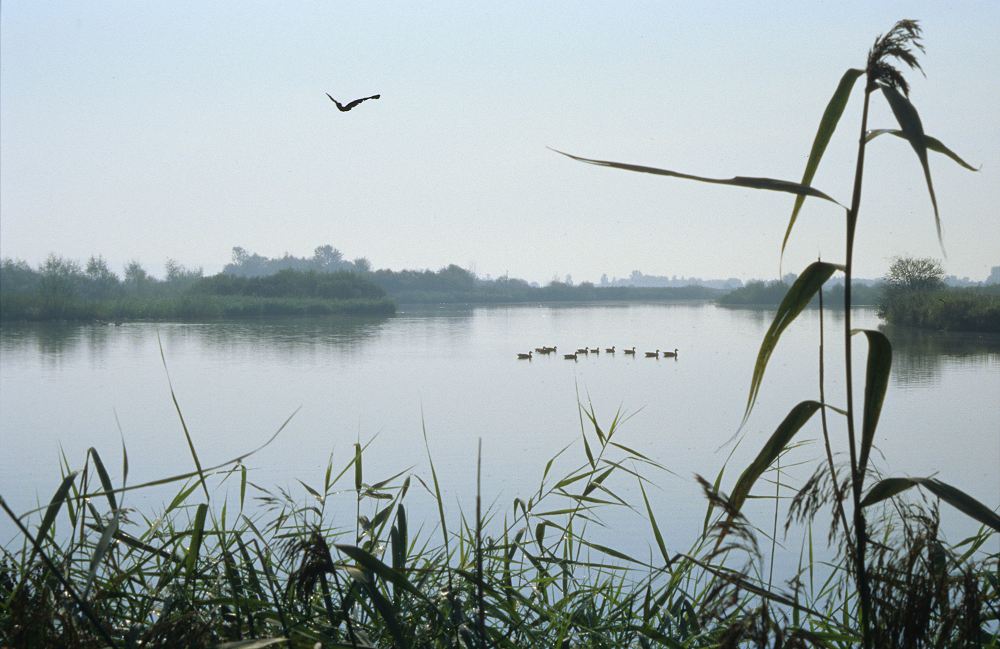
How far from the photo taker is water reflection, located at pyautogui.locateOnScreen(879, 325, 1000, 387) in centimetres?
840

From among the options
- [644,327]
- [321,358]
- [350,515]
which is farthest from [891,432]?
[644,327]

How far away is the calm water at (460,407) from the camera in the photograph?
4551 mm

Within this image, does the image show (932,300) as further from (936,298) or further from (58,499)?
(58,499)

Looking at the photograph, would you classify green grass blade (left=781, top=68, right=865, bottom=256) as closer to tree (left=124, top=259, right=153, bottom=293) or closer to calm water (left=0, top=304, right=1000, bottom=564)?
calm water (left=0, top=304, right=1000, bottom=564)

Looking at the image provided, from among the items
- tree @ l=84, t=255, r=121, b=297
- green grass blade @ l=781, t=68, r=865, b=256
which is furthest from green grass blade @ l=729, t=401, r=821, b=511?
tree @ l=84, t=255, r=121, b=297

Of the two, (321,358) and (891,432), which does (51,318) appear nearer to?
(321,358)

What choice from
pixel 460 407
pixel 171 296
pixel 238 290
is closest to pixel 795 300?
pixel 460 407

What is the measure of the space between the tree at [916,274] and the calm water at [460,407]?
31.6 inches

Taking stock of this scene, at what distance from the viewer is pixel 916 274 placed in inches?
396

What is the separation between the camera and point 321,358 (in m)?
10.9

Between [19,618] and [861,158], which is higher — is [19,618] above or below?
below

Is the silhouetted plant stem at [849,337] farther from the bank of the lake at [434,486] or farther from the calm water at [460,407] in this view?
the calm water at [460,407]

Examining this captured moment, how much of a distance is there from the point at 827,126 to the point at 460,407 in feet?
20.6

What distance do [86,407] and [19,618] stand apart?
22.7 feet
